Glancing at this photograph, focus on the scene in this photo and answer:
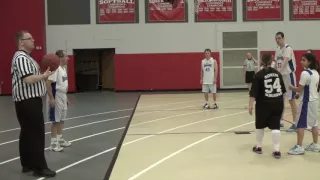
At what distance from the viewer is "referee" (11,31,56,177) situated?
5082 millimetres

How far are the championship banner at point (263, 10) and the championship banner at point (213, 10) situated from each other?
90 centimetres

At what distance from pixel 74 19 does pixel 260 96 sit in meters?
15.5


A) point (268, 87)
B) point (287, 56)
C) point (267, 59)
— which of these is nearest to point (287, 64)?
point (287, 56)

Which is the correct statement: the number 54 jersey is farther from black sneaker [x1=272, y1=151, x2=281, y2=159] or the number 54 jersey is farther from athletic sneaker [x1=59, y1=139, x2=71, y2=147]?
athletic sneaker [x1=59, y1=139, x2=71, y2=147]

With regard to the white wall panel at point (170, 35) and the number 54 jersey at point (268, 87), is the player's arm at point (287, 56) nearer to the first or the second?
the number 54 jersey at point (268, 87)

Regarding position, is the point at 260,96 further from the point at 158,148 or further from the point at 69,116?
the point at 69,116

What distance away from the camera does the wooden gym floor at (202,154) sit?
200 inches

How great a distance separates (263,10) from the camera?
65.8 ft

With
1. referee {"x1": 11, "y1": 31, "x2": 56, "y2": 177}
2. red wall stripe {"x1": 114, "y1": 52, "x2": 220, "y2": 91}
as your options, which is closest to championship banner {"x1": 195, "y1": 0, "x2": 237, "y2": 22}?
red wall stripe {"x1": 114, "y1": 52, "x2": 220, "y2": 91}

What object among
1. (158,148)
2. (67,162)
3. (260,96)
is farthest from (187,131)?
(67,162)

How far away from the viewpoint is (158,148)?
6672 mm

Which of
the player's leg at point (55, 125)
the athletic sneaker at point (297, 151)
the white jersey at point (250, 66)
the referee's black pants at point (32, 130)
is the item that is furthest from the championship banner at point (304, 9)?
the referee's black pants at point (32, 130)

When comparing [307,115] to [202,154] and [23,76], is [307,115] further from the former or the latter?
[23,76]

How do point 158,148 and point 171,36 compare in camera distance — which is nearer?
point 158,148
